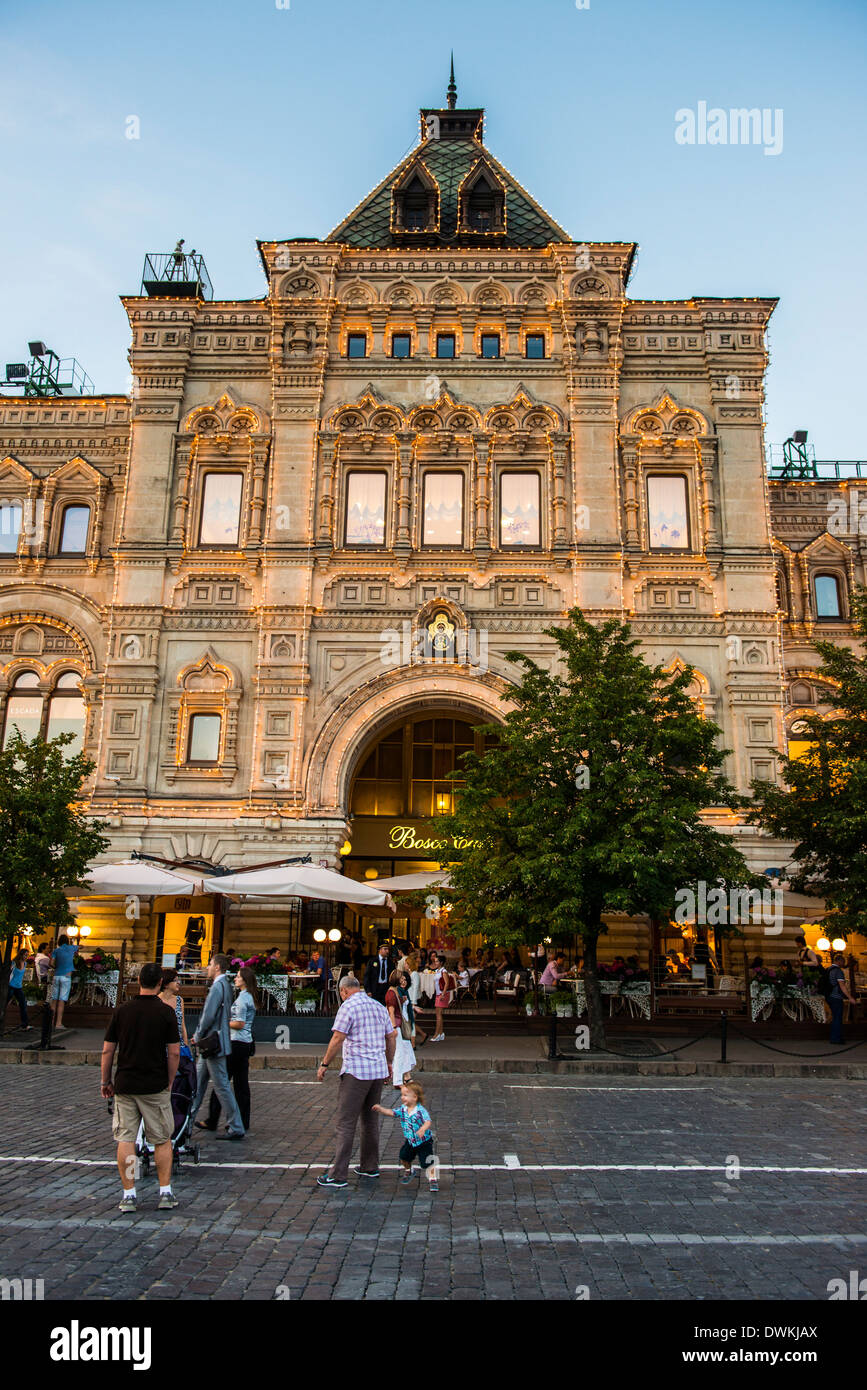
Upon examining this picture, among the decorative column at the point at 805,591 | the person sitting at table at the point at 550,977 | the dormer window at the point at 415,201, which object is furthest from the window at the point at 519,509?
the person sitting at table at the point at 550,977

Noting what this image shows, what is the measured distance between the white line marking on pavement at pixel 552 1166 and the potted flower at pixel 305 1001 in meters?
11.6

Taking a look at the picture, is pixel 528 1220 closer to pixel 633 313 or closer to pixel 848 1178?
pixel 848 1178

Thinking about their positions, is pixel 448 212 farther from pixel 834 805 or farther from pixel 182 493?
pixel 834 805

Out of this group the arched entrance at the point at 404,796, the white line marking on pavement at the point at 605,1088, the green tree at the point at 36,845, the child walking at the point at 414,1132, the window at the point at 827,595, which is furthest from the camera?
the arched entrance at the point at 404,796

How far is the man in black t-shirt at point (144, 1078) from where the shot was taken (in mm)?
8367

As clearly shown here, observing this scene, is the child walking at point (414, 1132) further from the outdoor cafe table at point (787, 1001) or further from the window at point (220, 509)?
the window at point (220, 509)

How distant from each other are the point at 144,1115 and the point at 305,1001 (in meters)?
13.4

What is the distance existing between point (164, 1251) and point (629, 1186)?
4.23 metres

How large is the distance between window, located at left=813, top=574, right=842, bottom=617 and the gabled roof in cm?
1295

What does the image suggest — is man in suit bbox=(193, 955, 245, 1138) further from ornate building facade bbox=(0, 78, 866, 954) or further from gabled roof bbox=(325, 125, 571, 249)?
gabled roof bbox=(325, 125, 571, 249)

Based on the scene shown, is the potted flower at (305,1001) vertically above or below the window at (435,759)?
below

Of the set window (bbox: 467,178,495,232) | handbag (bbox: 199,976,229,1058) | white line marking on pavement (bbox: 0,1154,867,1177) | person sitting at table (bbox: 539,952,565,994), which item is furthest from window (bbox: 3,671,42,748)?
white line marking on pavement (bbox: 0,1154,867,1177)

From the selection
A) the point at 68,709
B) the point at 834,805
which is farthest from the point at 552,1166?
the point at 68,709
